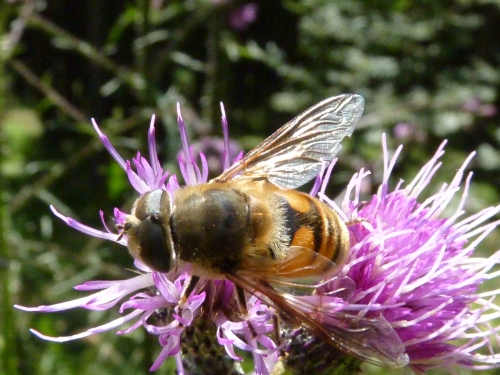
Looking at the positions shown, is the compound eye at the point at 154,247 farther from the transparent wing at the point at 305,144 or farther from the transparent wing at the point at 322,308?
the transparent wing at the point at 305,144

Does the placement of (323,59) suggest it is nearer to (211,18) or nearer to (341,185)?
(341,185)

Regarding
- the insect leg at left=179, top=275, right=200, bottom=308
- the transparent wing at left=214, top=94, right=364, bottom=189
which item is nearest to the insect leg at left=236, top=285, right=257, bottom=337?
the insect leg at left=179, top=275, right=200, bottom=308

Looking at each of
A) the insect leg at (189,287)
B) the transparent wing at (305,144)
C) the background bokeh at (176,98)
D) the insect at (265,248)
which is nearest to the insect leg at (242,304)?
the insect at (265,248)

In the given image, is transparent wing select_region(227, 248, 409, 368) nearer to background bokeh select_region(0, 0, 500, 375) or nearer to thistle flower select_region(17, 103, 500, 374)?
thistle flower select_region(17, 103, 500, 374)

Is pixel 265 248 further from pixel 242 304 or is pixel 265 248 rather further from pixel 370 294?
pixel 370 294

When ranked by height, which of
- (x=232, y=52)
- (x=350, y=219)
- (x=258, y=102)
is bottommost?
(x=258, y=102)

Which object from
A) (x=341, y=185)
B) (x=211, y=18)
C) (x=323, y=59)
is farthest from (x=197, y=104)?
(x=211, y=18)
